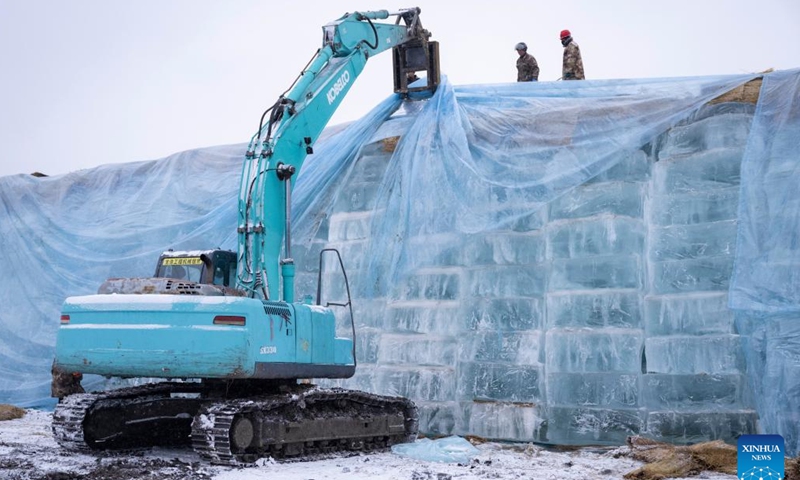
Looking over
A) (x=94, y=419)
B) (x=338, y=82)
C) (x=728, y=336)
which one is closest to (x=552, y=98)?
(x=338, y=82)

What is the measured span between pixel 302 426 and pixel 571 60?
A: 608cm

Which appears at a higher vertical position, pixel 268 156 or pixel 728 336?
pixel 268 156

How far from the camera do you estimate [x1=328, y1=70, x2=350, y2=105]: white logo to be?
980 centimetres

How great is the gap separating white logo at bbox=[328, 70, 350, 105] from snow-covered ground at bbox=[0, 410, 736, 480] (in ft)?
12.1

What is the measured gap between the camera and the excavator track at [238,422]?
302 inches

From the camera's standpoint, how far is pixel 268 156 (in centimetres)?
873

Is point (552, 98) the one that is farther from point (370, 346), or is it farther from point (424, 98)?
point (370, 346)

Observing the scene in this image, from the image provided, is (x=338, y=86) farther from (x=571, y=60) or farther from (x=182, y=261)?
(x=571, y=60)

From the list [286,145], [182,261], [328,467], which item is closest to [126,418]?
[182,261]

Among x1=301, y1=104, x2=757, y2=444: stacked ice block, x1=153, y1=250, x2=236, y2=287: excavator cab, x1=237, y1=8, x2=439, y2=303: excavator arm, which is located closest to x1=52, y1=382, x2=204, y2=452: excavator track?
x1=153, y1=250, x2=236, y2=287: excavator cab

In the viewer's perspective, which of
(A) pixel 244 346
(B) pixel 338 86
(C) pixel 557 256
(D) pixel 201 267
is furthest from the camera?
(B) pixel 338 86

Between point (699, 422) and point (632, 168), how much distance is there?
102 inches

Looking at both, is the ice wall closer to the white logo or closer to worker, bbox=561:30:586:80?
the white logo

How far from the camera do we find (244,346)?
7.53 metres
